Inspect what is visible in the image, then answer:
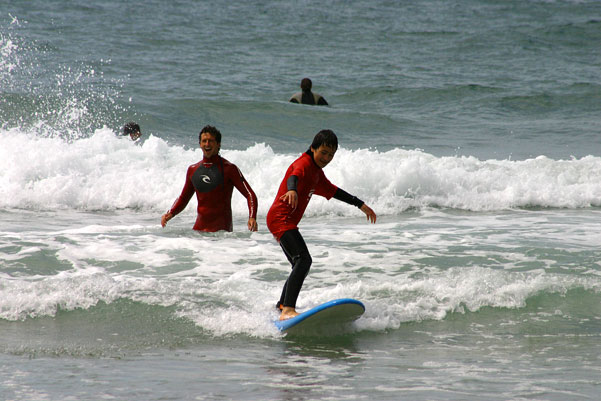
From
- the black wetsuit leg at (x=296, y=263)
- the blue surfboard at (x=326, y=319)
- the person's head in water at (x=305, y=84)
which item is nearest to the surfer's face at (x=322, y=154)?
the black wetsuit leg at (x=296, y=263)

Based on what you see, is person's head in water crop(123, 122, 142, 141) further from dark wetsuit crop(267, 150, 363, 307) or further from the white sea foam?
dark wetsuit crop(267, 150, 363, 307)

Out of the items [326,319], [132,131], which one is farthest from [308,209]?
[326,319]

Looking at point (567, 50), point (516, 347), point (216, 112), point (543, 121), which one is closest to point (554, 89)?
point (543, 121)

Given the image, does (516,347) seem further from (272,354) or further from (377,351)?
(272,354)

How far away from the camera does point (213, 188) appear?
7.14 m

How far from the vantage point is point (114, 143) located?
12984 millimetres

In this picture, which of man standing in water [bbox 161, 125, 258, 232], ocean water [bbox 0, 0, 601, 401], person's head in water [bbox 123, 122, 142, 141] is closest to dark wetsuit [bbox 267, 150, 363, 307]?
ocean water [bbox 0, 0, 601, 401]

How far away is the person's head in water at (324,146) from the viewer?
5.20 m

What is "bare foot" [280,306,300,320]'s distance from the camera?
520 centimetres

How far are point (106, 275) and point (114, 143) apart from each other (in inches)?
286

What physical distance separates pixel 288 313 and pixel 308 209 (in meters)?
5.28

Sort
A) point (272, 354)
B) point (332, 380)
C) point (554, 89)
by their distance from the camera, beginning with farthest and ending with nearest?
point (554, 89) < point (272, 354) < point (332, 380)

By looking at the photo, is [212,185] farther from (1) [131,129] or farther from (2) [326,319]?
(1) [131,129]

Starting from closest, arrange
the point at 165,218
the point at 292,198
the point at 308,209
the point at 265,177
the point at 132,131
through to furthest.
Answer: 1. the point at 292,198
2. the point at 165,218
3. the point at 308,209
4. the point at 265,177
5. the point at 132,131
